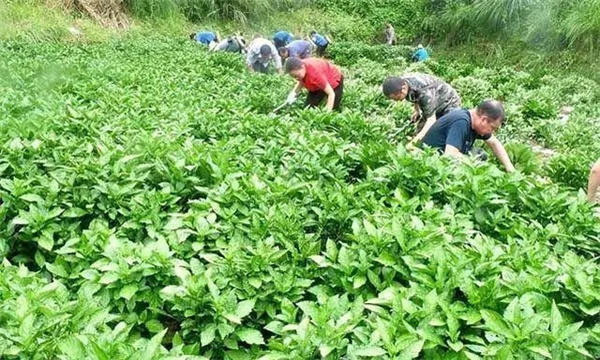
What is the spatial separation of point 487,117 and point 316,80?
2.76 m

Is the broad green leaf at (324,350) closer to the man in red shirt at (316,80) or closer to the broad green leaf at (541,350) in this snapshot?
the broad green leaf at (541,350)

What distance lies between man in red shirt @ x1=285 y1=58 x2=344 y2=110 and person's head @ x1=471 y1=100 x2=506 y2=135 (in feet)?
6.68

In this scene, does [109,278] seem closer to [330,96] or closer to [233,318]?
[233,318]

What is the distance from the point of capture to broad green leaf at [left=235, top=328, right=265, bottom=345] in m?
2.46

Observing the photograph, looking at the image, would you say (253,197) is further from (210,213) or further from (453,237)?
(453,237)

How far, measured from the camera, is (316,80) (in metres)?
7.16

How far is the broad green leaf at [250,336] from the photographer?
2.46m

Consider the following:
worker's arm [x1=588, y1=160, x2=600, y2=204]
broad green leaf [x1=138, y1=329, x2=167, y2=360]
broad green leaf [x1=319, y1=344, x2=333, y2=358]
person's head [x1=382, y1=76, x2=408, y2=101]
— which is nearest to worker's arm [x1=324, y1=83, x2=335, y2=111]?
person's head [x1=382, y1=76, x2=408, y2=101]

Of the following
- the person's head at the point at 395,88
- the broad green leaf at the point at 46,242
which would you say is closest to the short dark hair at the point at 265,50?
the person's head at the point at 395,88

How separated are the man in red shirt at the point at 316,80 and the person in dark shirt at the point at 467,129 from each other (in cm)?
174

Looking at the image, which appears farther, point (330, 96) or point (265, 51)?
point (265, 51)

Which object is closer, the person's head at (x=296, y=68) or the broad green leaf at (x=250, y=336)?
the broad green leaf at (x=250, y=336)

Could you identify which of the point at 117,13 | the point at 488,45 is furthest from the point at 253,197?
the point at 488,45

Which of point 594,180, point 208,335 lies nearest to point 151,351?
point 208,335
